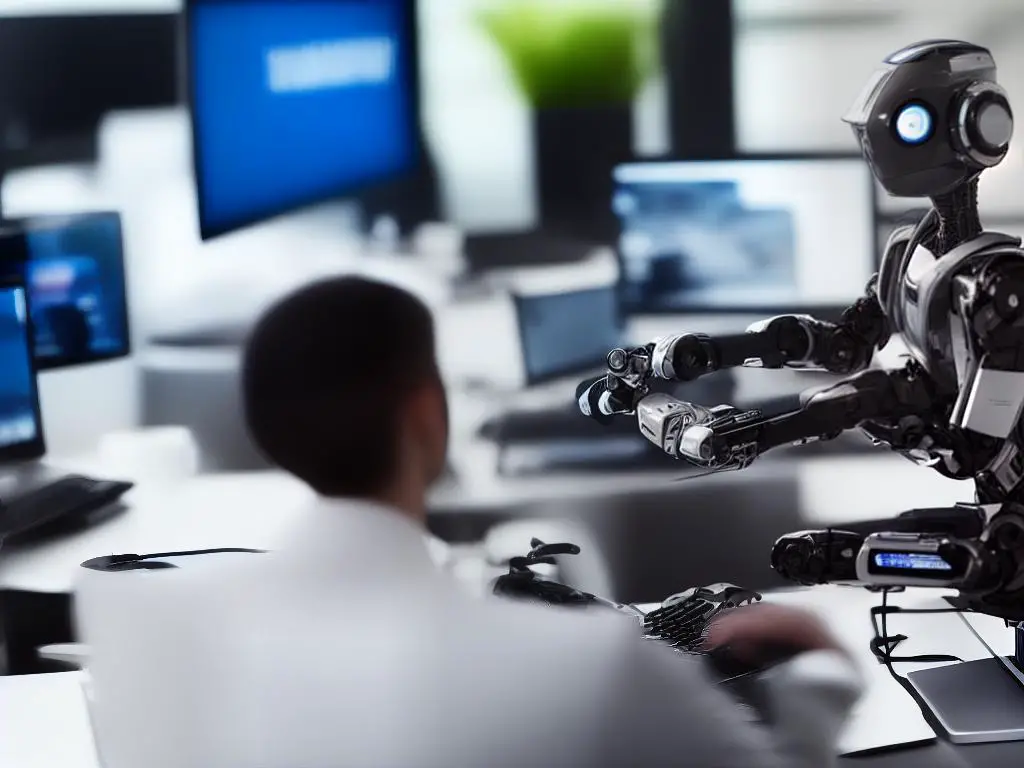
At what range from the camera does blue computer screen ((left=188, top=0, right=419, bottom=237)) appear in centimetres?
153

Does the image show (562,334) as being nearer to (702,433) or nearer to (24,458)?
(702,433)

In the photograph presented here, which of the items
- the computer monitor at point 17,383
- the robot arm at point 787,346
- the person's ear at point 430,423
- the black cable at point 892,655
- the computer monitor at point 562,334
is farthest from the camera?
the computer monitor at point 562,334

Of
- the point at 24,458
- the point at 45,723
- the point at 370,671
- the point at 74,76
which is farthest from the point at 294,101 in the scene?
the point at 370,671

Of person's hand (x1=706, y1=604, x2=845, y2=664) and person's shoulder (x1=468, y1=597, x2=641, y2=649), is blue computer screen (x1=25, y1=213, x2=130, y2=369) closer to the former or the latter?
person's hand (x1=706, y1=604, x2=845, y2=664)

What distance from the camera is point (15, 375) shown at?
5.81ft

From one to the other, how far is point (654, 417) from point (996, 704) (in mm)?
527

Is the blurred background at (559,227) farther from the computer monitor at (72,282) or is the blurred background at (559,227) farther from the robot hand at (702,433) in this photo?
the robot hand at (702,433)

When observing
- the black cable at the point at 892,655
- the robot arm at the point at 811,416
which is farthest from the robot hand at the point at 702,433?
the black cable at the point at 892,655

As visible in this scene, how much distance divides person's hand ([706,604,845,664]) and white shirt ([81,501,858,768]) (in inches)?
6.8

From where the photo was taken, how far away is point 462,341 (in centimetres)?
204

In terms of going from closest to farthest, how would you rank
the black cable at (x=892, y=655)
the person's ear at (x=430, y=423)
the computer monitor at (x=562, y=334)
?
the person's ear at (x=430, y=423) → the black cable at (x=892, y=655) → the computer monitor at (x=562, y=334)

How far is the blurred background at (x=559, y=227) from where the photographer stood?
74.8 inches

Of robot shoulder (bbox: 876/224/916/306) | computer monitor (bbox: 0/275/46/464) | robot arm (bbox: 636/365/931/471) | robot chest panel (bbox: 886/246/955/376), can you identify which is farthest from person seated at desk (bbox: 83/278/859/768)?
computer monitor (bbox: 0/275/46/464)

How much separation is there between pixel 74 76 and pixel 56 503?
2.18 ft
